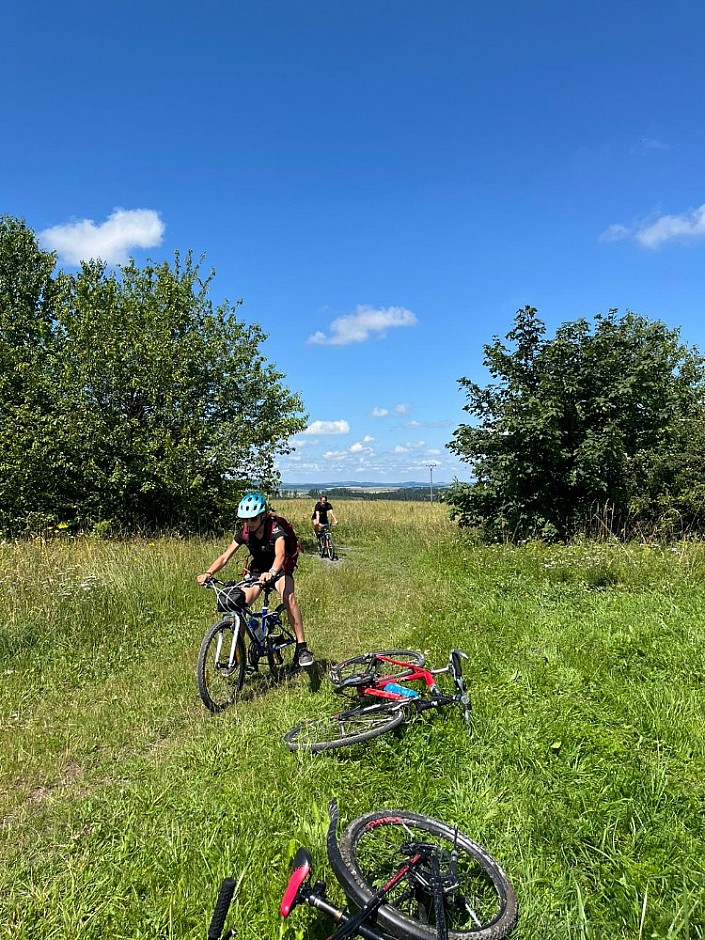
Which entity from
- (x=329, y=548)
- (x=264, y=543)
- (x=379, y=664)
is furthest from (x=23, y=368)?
(x=379, y=664)

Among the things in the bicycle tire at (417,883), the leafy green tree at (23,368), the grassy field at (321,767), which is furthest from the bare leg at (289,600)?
the leafy green tree at (23,368)

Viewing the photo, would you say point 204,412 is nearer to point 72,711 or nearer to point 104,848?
point 72,711

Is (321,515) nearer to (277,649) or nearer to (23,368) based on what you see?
(23,368)

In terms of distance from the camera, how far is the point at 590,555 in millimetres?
10641

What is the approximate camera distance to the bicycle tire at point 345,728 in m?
4.30

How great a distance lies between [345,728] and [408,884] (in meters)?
2.02

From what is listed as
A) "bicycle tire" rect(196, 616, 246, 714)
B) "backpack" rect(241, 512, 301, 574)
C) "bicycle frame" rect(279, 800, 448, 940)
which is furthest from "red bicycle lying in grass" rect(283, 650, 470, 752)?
"bicycle frame" rect(279, 800, 448, 940)

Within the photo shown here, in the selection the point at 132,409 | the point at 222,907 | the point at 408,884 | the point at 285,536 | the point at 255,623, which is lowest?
the point at 408,884

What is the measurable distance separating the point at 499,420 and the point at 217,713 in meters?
11.8

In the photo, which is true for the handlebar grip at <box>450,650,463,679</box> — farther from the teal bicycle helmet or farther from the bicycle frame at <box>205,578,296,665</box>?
the teal bicycle helmet

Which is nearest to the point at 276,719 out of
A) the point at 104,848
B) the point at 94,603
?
the point at 104,848

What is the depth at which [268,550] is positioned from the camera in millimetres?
6156

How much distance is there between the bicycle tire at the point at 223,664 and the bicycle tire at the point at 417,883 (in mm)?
2781

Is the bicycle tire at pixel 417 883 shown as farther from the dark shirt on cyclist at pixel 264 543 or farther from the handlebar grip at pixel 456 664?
the dark shirt on cyclist at pixel 264 543
